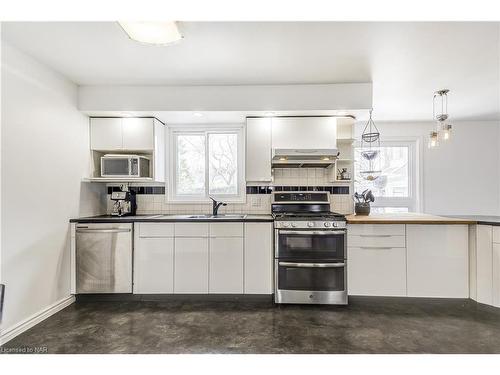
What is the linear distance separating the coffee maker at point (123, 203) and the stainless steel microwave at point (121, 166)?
1.06ft

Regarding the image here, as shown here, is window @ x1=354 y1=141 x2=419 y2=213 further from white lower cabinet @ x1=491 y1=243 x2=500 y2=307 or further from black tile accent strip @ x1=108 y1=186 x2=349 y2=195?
white lower cabinet @ x1=491 y1=243 x2=500 y2=307

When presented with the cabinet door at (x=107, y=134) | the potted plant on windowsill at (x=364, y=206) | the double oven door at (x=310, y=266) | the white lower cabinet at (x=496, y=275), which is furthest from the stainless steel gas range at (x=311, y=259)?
the cabinet door at (x=107, y=134)

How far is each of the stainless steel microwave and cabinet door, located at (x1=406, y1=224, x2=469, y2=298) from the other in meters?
3.12

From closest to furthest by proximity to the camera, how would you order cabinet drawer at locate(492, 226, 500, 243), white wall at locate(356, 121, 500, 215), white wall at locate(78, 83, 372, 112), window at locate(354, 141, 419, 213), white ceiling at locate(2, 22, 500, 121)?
white ceiling at locate(2, 22, 500, 121) → cabinet drawer at locate(492, 226, 500, 243) → white wall at locate(78, 83, 372, 112) → white wall at locate(356, 121, 500, 215) → window at locate(354, 141, 419, 213)

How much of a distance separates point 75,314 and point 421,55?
13.1 ft

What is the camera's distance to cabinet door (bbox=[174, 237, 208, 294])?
9.46ft

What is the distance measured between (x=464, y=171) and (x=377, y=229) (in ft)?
8.25

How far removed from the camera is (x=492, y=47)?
218 cm

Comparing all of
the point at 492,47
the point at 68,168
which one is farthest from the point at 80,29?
the point at 492,47

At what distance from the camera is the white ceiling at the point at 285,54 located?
194 centimetres

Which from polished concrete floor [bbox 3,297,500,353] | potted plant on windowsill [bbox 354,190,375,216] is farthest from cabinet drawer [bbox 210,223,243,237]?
potted plant on windowsill [bbox 354,190,375,216]

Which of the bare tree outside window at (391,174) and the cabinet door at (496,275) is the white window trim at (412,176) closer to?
the bare tree outside window at (391,174)

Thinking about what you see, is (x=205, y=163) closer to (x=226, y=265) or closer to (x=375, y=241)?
(x=226, y=265)

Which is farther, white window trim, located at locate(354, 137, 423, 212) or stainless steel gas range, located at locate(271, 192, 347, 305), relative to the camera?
white window trim, located at locate(354, 137, 423, 212)
